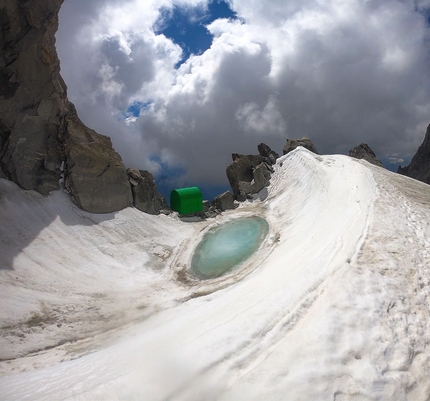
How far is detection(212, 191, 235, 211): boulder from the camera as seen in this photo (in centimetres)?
3087

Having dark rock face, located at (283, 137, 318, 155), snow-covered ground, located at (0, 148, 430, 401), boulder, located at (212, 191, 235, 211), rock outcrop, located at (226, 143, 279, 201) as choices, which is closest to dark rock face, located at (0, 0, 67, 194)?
snow-covered ground, located at (0, 148, 430, 401)

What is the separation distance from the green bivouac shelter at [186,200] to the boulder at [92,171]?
6221mm

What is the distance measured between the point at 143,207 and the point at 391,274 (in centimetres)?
1987

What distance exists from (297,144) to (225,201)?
545 inches

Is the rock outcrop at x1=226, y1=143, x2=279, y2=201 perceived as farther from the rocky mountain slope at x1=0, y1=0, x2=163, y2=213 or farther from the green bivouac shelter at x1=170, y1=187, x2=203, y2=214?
the rocky mountain slope at x1=0, y1=0, x2=163, y2=213

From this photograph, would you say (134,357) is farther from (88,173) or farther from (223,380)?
(88,173)

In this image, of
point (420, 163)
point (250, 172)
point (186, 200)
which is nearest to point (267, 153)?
point (250, 172)

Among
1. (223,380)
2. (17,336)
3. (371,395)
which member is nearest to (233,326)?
(223,380)

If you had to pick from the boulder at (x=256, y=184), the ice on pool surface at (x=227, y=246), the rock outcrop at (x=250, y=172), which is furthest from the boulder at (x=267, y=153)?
the ice on pool surface at (x=227, y=246)

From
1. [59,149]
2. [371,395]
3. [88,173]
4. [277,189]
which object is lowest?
[371,395]

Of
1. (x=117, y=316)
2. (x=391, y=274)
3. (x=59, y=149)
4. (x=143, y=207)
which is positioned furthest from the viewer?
(x=143, y=207)

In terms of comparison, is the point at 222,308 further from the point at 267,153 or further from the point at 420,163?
the point at 420,163

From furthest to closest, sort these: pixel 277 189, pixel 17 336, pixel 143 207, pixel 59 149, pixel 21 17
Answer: pixel 277 189 < pixel 143 207 < pixel 59 149 < pixel 21 17 < pixel 17 336

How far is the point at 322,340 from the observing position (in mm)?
6246
